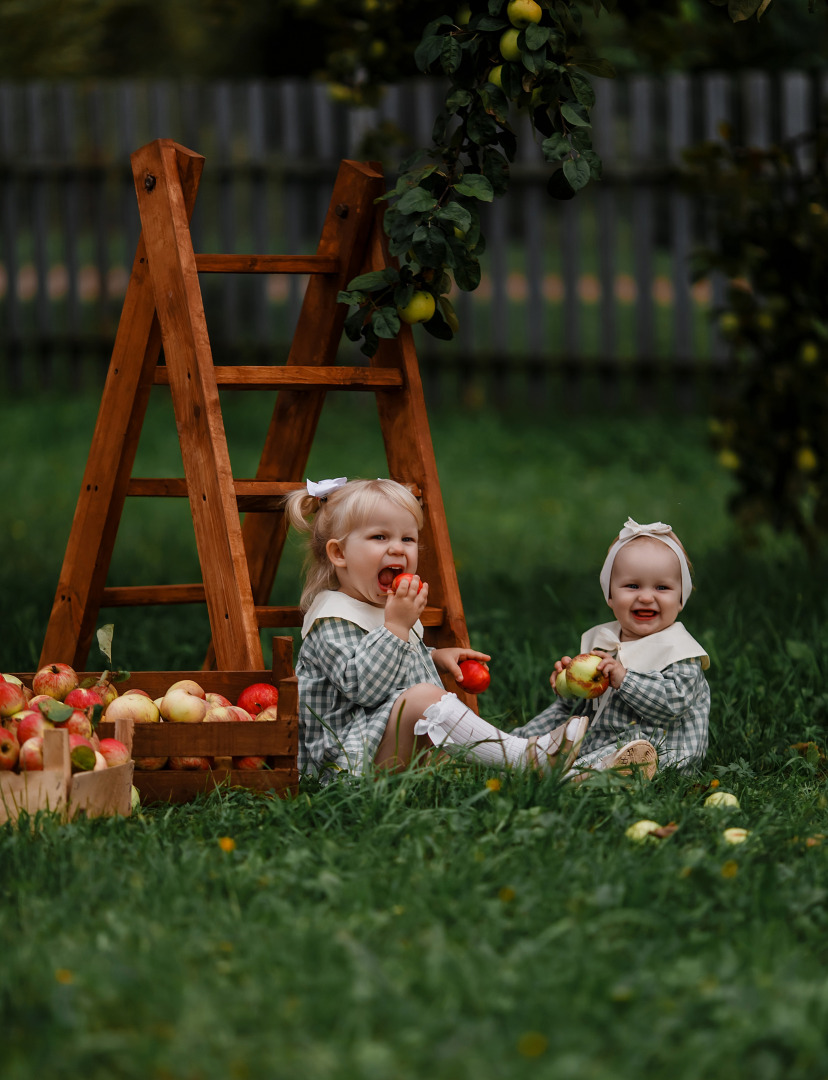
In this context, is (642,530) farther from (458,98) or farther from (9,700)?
(9,700)

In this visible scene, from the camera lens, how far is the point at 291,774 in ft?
8.38

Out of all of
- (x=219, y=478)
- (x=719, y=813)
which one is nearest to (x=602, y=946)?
(x=719, y=813)

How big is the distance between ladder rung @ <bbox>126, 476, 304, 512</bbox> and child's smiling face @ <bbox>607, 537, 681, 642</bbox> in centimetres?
81

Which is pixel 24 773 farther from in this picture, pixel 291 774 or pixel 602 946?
pixel 602 946

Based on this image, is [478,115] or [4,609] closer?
[478,115]

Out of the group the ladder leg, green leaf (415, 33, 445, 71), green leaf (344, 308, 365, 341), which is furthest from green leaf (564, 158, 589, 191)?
the ladder leg

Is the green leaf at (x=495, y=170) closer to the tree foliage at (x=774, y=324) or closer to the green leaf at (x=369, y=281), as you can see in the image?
the green leaf at (x=369, y=281)

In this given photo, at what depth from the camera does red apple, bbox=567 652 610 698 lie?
109 inches

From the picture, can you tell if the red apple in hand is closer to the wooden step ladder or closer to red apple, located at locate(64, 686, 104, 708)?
the wooden step ladder

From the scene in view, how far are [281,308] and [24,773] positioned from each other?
33.5ft

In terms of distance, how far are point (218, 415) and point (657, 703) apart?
1201mm

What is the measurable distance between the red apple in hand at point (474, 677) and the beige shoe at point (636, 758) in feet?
1.12

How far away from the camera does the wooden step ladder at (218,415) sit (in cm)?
290

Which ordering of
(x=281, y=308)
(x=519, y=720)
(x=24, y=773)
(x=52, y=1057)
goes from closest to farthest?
(x=52, y=1057) → (x=24, y=773) → (x=519, y=720) → (x=281, y=308)
